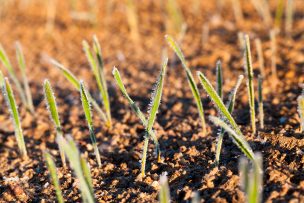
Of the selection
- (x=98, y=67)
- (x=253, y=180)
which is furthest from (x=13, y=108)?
(x=253, y=180)

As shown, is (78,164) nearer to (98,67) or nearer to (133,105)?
(133,105)

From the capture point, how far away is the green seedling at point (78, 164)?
0.79m

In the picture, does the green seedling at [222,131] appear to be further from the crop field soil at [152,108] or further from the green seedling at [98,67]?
the green seedling at [98,67]

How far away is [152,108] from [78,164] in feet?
0.90

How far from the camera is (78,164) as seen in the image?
80 centimetres

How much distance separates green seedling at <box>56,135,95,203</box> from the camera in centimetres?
79

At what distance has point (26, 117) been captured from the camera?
60.4 inches

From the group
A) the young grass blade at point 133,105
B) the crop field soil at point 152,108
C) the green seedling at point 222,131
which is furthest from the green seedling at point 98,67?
the green seedling at point 222,131

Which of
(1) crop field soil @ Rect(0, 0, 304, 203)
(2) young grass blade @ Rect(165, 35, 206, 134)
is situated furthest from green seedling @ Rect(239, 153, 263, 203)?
(2) young grass blade @ Rect(165, 35, 206, 134)

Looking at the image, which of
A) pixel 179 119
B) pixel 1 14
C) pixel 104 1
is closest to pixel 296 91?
pixel 179 119

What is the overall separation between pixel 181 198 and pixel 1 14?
2.11 metres

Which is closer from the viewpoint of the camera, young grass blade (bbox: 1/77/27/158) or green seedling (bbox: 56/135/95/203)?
green seedling (bbox: 56/135/95/203)

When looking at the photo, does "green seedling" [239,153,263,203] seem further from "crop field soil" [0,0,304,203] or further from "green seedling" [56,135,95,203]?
"green seedling" [56,135,95,203]

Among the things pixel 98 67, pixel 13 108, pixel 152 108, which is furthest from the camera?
pixel 98 67
